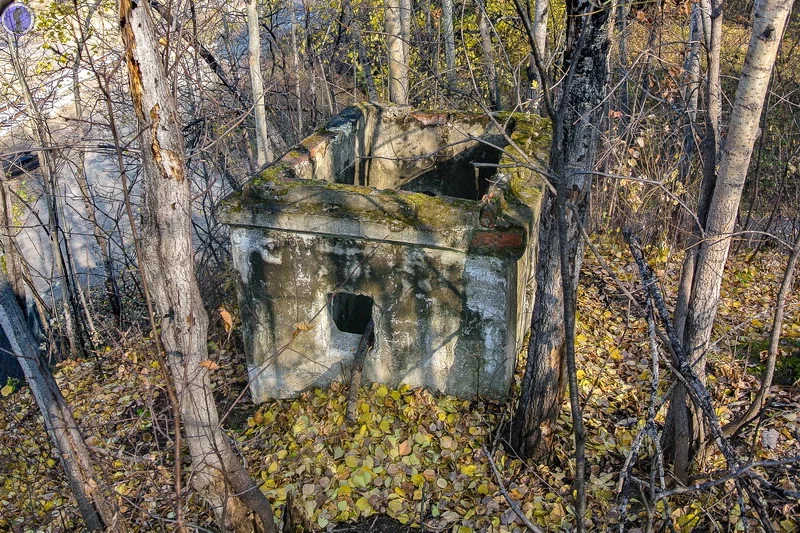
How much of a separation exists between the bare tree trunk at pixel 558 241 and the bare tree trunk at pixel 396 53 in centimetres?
551

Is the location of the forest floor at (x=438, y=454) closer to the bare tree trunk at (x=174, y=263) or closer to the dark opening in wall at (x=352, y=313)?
the bare tree trunk at (x=174, y=263)

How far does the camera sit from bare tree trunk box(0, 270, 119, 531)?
4.89 m

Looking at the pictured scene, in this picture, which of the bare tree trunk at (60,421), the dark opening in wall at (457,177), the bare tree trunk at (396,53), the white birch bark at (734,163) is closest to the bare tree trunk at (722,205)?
the white birch bark at (734,163)

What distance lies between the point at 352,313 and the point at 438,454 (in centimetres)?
254

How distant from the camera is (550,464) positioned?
222 inches

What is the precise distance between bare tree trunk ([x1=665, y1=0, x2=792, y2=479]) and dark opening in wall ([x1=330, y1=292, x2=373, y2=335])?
394 centimetres

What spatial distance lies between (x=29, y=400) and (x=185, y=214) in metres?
6.26

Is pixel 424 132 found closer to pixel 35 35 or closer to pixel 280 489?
pixel 280 489

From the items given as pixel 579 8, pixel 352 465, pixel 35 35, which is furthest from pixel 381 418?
pixel 35 35

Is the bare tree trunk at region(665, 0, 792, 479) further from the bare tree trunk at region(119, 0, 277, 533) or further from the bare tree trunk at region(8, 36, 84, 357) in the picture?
the bare tree trunk at region(8, 36, 84, 357)

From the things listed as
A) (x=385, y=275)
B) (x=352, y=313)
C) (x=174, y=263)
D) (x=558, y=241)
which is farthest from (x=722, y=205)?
(x=352, y=313)

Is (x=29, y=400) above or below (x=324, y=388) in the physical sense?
below

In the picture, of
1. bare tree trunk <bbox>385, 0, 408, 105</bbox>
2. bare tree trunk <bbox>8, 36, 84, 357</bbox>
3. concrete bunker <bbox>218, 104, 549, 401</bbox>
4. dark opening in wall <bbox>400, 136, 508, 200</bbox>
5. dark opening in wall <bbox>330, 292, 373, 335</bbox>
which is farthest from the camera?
bare tree trunk <bbox>385, 0, 408, 105</bbox>

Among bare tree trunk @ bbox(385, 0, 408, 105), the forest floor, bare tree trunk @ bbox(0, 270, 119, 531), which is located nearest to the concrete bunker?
the forest floor
